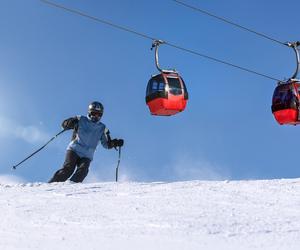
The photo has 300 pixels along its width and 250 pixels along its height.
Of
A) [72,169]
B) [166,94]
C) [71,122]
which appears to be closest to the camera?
[72,169]

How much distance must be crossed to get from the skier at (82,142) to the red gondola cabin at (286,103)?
15.3 ft

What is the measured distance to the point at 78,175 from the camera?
956cm

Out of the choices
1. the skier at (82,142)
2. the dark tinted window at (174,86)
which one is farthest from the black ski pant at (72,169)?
the dark tinted window at (174,86)

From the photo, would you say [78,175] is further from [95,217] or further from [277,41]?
[277,41]

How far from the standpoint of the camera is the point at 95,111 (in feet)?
32.7

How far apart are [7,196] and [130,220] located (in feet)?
6.69

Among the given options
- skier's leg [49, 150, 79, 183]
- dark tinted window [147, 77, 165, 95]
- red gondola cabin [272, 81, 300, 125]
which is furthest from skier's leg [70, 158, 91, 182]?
red gondola cabin [272, 81, 300, 125]

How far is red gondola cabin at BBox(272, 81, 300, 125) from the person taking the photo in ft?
41.4

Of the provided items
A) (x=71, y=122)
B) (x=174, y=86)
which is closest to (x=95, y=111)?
(x=71, y=122)

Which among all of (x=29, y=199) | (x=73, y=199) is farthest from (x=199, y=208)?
(x=29, y=199)

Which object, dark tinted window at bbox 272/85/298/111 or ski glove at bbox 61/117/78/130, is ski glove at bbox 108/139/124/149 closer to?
ski glove at bbox 61/117/78/130

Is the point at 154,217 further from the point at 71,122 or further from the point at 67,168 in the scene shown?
the point at 71,122

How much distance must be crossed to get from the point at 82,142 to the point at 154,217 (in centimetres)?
486

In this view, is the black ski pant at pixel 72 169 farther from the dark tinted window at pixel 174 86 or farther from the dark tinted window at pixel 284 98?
the dark tinted window at pixel 284 98
